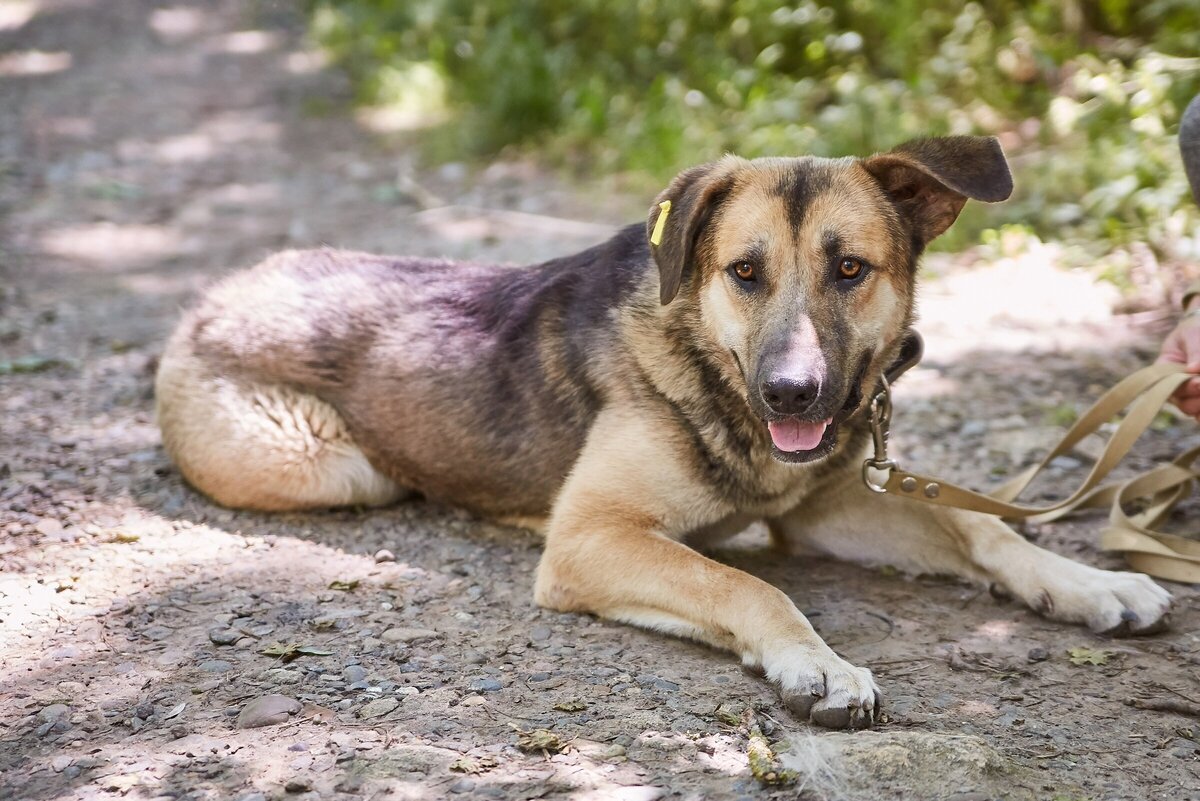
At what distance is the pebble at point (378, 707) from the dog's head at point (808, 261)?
1362 mm

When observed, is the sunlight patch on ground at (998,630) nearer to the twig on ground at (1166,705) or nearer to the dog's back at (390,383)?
the twig on ground at (1166,705)

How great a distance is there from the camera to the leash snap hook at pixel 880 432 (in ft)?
12.6

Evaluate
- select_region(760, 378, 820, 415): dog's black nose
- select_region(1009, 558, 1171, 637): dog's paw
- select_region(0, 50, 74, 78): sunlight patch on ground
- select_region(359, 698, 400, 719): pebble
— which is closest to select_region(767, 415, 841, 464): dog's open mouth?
select_region(760, 378, 820, 415): dog's black nose

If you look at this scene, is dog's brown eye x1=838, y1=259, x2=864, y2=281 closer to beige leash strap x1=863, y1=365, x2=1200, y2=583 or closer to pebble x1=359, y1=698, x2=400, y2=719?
beige leash strap x1=863, y1=365, x2=1200, y2=583

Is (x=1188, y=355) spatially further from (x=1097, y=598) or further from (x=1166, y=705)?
(x=1166, y=705)

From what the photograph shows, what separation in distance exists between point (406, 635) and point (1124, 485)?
2715mm

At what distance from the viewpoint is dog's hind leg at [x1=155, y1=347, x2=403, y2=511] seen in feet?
14.6

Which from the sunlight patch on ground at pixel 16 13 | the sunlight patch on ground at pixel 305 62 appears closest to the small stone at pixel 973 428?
the sunlight patch on ground at pixel 305 62

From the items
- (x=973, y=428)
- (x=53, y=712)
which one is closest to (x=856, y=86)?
(x=973, y=428)

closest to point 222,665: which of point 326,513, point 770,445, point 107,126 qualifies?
point 326,513

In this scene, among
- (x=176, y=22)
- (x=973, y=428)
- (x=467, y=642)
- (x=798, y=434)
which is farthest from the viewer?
(x=176, y=22)

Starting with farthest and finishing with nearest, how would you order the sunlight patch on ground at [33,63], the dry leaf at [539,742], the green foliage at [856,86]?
the sunlight patch on ground at [33,63]
the green foliage at [856,86]
the dry leaf at [539,742]

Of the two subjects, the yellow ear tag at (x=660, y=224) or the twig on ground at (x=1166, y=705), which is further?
the yellow ear tag at (x=660, y=224)

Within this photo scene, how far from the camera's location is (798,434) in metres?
3.47
